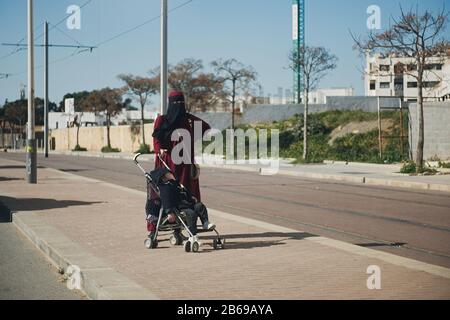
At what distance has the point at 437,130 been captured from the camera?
29.8m

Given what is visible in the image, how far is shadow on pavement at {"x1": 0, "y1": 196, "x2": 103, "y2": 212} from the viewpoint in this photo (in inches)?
552

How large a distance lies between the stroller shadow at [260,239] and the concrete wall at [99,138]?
44.0 metres

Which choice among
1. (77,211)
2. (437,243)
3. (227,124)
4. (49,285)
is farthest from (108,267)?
(227,124)

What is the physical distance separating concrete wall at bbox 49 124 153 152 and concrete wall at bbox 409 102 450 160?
90.4 feet

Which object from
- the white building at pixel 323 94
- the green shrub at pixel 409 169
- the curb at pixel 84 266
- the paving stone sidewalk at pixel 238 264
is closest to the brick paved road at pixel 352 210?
the paving stone sidewalk at pixel 238 264

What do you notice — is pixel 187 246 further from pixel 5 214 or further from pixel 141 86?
pixel 141 86

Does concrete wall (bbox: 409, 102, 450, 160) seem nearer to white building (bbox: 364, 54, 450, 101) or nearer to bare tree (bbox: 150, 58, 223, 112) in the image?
white building (bbox: 364, 54, 450, 101)

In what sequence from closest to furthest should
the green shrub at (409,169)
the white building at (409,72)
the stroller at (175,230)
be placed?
the stroller at (175,230), the green shrub at (409,169), the white building at (409,72)

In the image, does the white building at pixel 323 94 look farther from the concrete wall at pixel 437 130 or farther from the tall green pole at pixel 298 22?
the concrete wall at pixel 437 130

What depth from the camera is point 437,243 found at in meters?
10.2

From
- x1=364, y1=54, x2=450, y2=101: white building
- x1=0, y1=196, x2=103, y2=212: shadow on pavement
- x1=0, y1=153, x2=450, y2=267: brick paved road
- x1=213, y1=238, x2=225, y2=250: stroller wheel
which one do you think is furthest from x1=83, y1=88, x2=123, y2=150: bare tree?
x1=213, y1=238, x2=225, y2=250: stroller wheel

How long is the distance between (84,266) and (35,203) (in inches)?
307

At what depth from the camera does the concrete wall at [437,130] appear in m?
29.6

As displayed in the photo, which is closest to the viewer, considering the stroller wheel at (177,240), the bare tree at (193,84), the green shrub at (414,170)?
the stroller wheel at (177,240)
